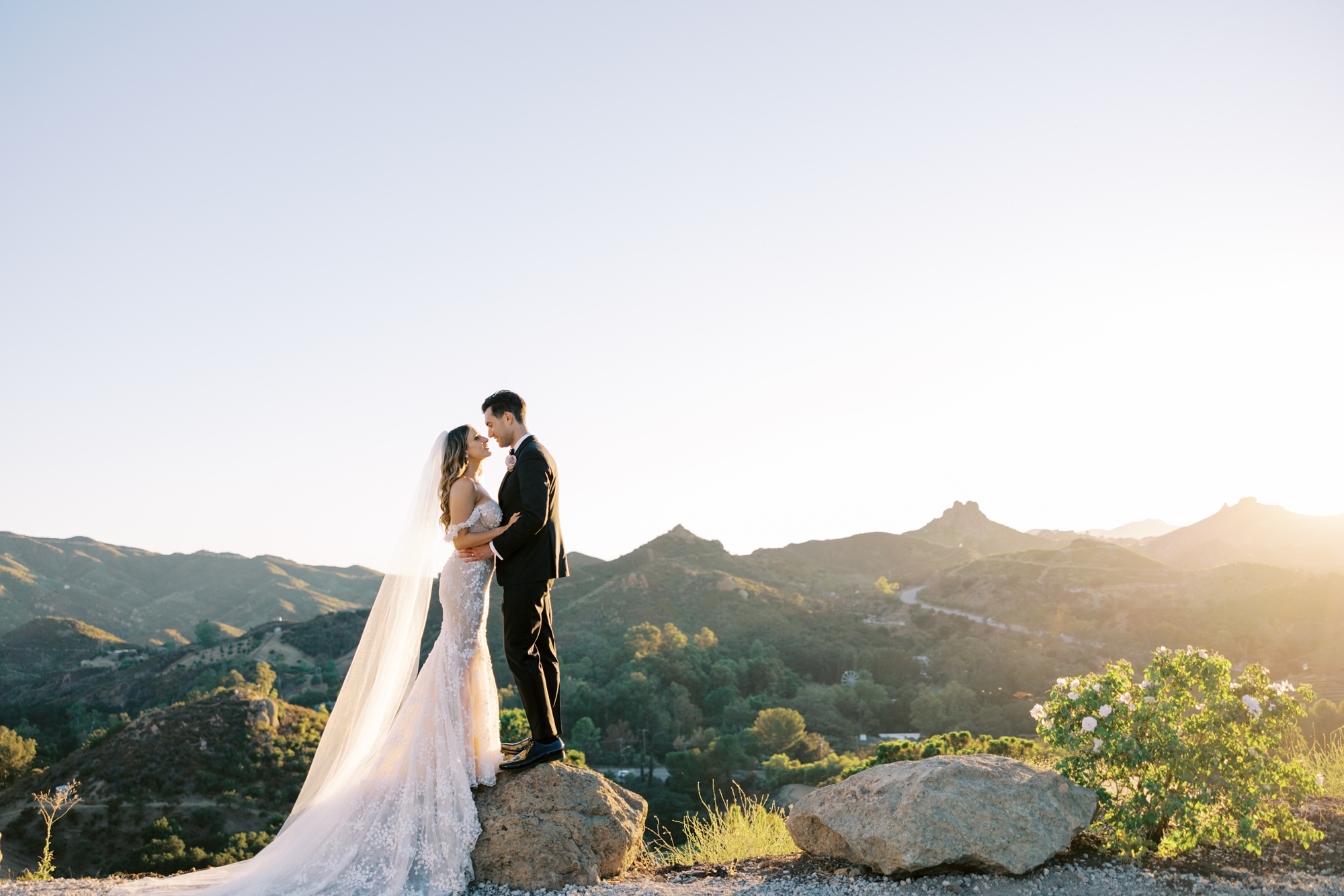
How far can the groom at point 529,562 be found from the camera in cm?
486

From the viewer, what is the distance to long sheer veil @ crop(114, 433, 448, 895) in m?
5.13

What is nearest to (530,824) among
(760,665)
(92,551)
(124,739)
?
(124,739)

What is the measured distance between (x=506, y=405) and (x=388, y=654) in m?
2.05

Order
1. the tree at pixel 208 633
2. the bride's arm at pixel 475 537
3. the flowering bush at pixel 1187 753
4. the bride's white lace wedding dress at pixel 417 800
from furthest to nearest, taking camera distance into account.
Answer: the tree at pixel 208 633 → the bride's arm at pixel 475 537 → the flowering bush at pixel 1187 753 → the bride's white lace wedding dress at pixel 417 800

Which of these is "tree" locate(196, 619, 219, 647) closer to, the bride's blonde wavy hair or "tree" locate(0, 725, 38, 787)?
"tree" locate(0, 725, 38, 787)

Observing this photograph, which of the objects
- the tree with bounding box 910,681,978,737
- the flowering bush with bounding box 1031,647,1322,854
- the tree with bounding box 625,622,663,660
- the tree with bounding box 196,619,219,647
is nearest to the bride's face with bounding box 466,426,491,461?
the flowering bush with bounding box 1031,647,1322,854

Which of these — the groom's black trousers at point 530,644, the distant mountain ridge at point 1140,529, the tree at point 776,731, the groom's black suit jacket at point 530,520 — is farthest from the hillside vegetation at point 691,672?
the distant mountain ridge at point 1140,529

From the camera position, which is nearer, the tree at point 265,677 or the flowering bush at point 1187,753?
the flowering bush at point 1187,753

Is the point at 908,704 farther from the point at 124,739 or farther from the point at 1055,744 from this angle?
the point at 1055,744

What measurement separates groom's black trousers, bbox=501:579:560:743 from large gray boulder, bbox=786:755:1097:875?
7.13 ft

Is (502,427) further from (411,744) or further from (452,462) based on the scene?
(411,744)

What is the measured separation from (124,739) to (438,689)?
94.6ft

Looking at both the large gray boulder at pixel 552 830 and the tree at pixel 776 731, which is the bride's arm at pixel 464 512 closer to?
the large gray boulder at pixel 552 830

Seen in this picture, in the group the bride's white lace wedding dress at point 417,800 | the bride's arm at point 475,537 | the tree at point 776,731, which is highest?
the bride's arm at point 475,537
